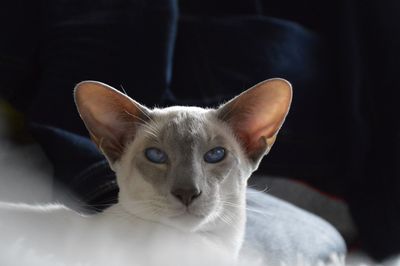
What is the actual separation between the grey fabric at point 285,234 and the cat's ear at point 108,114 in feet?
1.14

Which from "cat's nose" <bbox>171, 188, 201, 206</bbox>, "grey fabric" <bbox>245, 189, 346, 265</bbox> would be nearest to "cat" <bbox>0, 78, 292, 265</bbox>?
"cat's nose" <bbox>171, 188, 201, 206</bbox>

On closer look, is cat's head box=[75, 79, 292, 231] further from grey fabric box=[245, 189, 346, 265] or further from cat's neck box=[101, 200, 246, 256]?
grey fabric box=[245, 189, 346, 265]

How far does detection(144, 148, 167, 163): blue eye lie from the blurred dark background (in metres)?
0.27

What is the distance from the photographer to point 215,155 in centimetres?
89

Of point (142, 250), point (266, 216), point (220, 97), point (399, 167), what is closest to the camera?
point (142, 250)

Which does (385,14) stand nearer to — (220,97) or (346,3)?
(346,3)

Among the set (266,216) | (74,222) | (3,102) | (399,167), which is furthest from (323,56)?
(74,222)

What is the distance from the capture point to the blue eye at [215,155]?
0.88m

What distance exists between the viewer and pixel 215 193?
86cm

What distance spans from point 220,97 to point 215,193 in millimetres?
674

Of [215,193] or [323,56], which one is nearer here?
[215,193]

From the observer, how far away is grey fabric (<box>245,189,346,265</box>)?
46.3 inches

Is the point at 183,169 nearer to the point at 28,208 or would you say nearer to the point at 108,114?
the point at 108,114

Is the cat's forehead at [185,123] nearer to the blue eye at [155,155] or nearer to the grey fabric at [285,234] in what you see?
the blue eye at [155,155]
